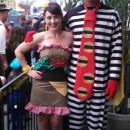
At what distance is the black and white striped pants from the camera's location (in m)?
3.38

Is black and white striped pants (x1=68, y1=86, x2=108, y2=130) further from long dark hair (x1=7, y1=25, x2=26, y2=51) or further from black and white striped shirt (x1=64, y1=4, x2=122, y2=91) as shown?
long dark hair (x1=7, y1=25, x2=26, y2=51)

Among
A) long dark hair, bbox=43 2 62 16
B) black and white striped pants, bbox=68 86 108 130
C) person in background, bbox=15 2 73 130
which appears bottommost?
black and white striped pants, bbox=68 86 108 130

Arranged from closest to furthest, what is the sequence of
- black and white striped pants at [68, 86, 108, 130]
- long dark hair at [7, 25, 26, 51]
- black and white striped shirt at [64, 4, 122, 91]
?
black and white striped shirt at [64, 4, 122, 91]
black and white striped pants at [68, 86, 108, 130]
long dark hair at [7, 25, 26, 51]

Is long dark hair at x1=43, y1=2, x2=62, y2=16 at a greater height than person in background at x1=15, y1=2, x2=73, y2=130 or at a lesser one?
greater

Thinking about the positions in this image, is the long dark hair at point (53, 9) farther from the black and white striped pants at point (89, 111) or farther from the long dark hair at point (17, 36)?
the long dark hair at point (17, 36)

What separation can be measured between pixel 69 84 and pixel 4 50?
2.82 metres

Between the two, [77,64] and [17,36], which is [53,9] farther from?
[17,36]

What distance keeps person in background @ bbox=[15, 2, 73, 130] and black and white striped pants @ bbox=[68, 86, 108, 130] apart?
10 centimetres

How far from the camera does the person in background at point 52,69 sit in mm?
3320

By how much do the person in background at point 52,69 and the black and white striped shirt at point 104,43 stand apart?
13cm

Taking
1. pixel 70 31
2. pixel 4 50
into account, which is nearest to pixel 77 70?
pixel 70 31

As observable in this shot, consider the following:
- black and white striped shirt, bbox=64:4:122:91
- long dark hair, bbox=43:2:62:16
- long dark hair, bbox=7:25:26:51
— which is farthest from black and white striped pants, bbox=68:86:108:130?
long dark hair, bbox=7:25:26:51

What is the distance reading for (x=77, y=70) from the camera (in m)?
3.35

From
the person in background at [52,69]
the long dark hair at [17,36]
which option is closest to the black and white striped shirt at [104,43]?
the person in background at [52,69]
